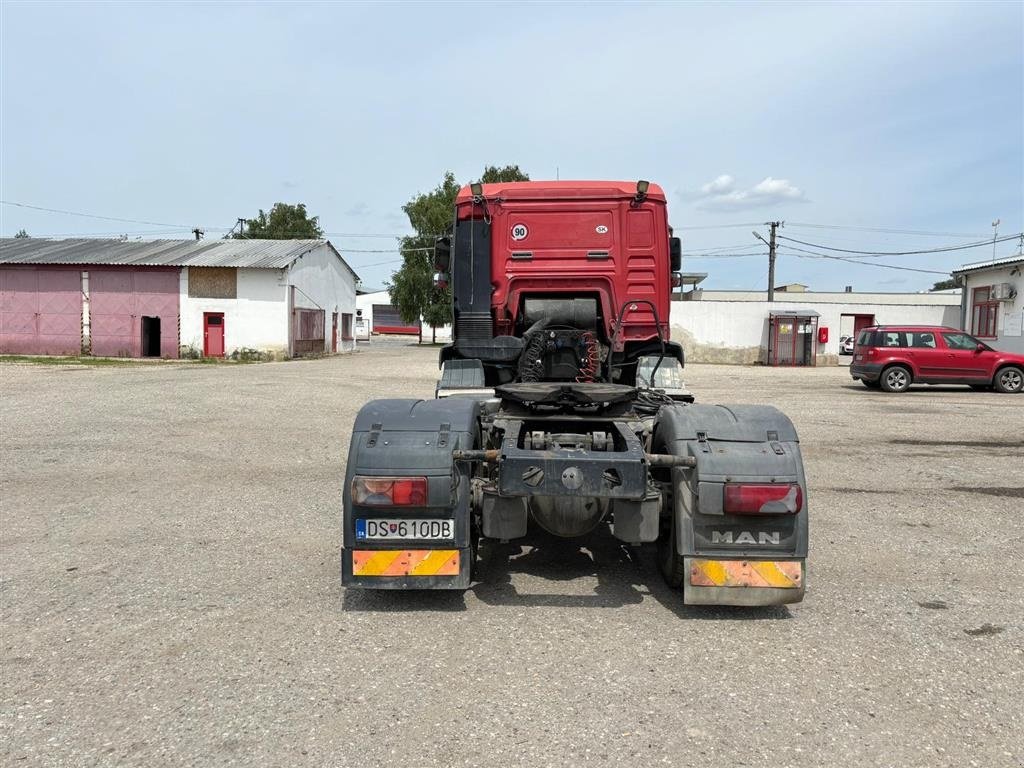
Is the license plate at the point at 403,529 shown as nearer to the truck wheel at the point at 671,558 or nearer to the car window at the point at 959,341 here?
the truck wheel at the point at 671,558

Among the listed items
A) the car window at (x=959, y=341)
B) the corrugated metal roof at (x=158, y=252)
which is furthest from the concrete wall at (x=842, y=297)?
the car window at (x=959, y=341)

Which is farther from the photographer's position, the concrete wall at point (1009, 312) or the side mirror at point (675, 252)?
the concrete wall at point (1009, 312)

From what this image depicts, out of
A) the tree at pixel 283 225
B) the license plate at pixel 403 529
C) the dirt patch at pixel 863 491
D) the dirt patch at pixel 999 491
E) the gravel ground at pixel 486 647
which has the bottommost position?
the gravel ground at pixel 486 647

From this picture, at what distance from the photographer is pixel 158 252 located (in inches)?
1368

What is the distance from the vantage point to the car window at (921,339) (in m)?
19.4

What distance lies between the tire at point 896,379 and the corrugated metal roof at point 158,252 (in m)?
23.1

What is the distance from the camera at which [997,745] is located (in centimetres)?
292

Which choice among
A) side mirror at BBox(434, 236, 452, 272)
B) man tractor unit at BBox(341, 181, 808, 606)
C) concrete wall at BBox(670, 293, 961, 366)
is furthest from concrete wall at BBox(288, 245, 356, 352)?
man tractor unit at BBox(341, 181, 808, 606)

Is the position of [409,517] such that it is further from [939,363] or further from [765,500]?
[939,363]

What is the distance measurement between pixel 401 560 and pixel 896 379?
1831 centimetres

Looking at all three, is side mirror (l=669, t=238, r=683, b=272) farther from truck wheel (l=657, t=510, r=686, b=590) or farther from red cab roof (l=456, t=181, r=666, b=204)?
truck wheel (l=657, t=510, r=686, b=590)

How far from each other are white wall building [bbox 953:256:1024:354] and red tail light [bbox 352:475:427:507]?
91.7ft

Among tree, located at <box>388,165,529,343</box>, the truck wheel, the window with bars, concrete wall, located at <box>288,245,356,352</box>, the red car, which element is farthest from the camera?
tree, located at <box>388,165,529,343</box>

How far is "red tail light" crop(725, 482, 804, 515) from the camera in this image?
3.98 meters
